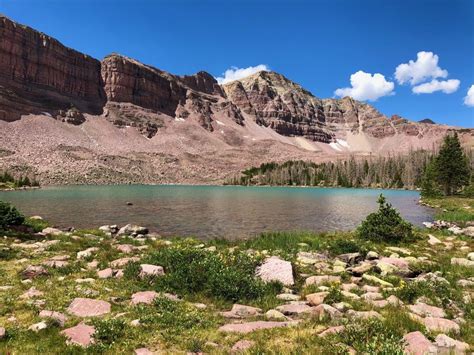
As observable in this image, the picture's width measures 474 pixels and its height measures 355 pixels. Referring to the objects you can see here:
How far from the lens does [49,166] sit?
16775 centimetres

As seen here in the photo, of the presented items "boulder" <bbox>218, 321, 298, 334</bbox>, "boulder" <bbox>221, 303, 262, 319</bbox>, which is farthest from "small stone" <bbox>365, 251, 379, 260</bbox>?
"boulder" <bbox>218, 321, 298, 334</bbox>

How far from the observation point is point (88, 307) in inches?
385

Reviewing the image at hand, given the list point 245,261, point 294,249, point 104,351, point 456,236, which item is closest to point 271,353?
point 104,351

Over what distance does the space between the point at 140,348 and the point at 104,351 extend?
29.2 inches

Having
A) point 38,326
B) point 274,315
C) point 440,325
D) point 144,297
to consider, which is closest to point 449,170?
point 440,325

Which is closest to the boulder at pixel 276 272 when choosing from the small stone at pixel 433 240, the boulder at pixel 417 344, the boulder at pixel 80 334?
the boulder at pixel 417 344

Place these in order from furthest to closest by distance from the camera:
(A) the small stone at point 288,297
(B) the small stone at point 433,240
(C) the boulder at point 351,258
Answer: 1. (B) the small stone at point 433,240
2. (C) the boulder at point 351,258
3. (A) the small stone at point 288,297

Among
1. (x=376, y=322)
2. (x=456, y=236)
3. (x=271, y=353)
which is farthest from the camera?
(x=456, y=236)

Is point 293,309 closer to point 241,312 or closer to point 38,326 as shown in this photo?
point 241,312

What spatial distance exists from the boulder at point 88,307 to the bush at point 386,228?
17.8 metres

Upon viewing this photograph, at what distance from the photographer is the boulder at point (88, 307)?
949 cm

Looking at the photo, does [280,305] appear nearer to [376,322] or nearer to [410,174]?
[376,322]

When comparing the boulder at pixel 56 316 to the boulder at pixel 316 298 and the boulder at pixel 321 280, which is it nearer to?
the boulder at pixel 316 298

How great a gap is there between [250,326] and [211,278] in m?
3.44
